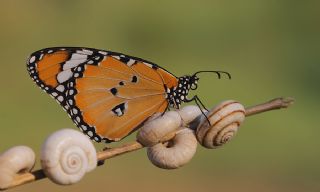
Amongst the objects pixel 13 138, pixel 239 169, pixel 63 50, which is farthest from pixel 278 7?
pixel 63 50

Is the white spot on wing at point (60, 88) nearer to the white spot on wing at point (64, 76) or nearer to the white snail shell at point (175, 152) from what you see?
the white spot on wing at point (64, 76)

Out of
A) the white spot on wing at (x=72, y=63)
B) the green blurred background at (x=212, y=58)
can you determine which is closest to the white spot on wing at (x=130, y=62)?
the white spot on wing at (x=72, y=63)

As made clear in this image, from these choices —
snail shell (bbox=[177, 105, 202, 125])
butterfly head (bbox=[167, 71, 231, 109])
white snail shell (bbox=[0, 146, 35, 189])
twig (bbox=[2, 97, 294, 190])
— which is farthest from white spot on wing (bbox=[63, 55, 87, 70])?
white snail shell (bbox=[0, 146, 35, 189])

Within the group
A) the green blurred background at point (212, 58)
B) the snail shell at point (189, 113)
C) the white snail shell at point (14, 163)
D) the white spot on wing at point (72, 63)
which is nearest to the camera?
the white snail shell at point (14, 163)

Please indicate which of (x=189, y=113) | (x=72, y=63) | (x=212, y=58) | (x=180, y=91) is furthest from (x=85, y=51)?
(x=212, y=58)

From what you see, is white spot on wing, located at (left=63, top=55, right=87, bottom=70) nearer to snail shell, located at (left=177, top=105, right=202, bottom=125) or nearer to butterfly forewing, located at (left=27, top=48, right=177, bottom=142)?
butterfly forewing, located at (left=27, top=48, right=177, bottom=142)

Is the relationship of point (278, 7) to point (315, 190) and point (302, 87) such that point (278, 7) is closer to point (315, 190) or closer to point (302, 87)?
point (302, 87)
